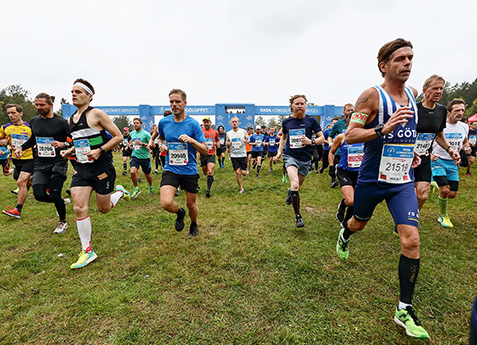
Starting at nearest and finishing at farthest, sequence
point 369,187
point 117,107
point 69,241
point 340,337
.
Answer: point 340,337 < point 369,187 < point 69,241 < point 117,107

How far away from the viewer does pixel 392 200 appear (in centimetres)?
241

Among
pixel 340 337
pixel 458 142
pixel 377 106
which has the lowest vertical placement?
pixel 340 337

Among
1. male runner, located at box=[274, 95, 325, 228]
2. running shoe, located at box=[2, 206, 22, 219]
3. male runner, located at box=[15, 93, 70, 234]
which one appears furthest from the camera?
running shoe, located at box=[2, 206, 22, 219]

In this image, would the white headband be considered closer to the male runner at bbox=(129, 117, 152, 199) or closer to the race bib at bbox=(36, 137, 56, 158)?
the race bib at bbox=(36, 137, 56, 158)

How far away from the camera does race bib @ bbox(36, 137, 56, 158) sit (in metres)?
4.46

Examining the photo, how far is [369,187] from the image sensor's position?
2.54 m

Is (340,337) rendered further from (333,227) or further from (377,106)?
(333,227)

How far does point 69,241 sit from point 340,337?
4.40 meters

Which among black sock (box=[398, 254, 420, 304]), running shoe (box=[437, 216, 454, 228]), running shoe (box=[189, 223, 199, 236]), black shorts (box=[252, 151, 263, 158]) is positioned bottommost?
running shoe (box=[189, 223, 199, 236])

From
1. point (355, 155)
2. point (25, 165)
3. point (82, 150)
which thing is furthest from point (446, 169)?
point (25, 165)

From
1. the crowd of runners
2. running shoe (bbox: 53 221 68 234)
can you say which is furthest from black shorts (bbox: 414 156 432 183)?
running shoe (bbox: 53 221 68 234)

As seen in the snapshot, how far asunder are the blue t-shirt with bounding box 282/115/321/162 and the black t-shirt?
1.77 m

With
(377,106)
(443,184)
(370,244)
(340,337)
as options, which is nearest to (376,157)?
(377,106)

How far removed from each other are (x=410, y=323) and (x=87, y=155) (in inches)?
163
